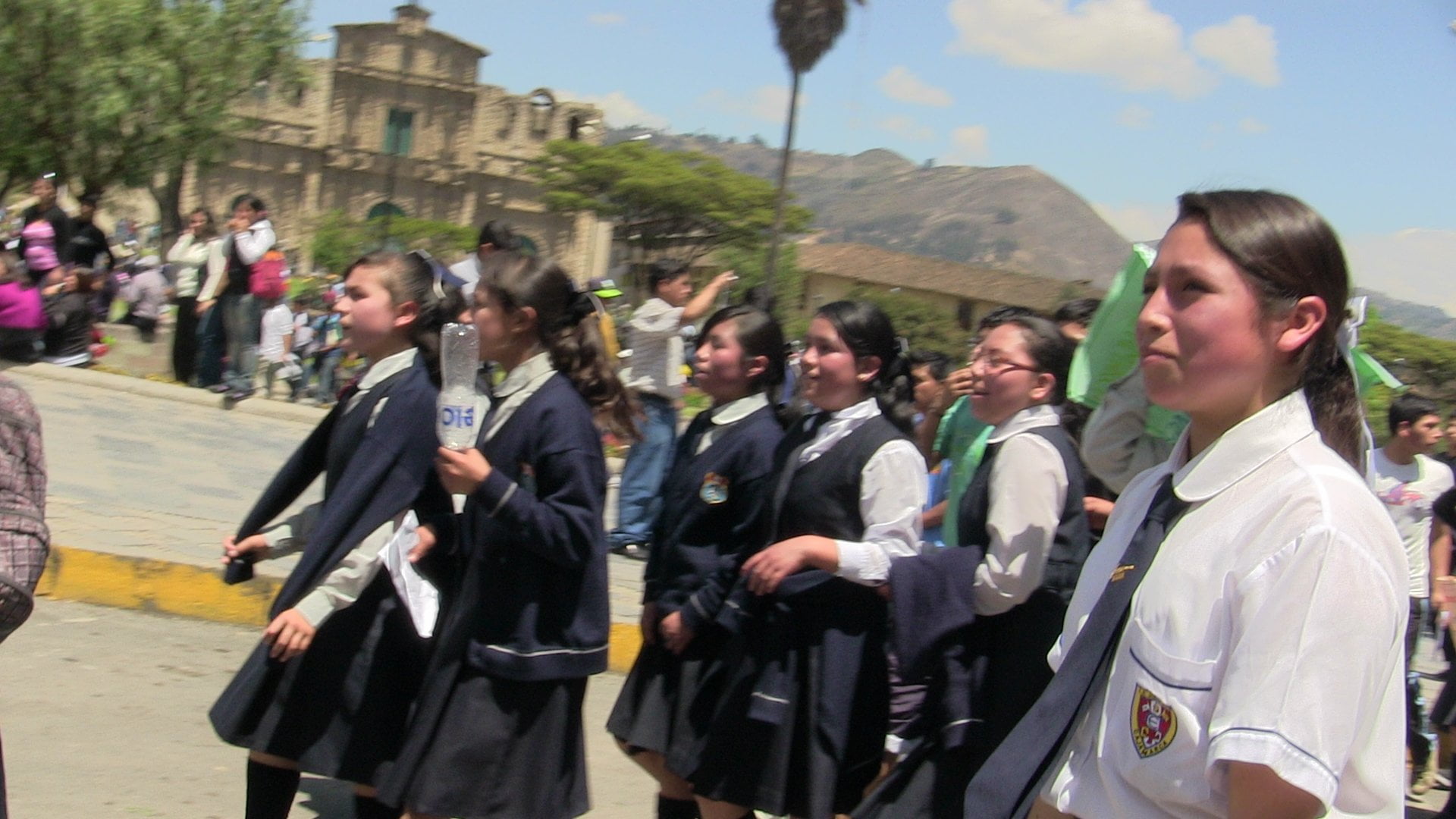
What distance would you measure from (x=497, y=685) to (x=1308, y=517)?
2365mm

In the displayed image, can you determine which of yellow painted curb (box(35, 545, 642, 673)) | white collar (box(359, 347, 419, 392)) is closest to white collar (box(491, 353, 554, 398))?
white collar (box(359, 347, 419, 392))

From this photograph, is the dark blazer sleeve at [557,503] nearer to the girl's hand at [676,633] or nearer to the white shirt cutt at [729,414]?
the girl's hand at [676,633]

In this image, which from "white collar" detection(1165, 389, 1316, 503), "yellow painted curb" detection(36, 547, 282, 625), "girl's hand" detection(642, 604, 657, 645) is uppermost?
"white collar" detection(1165, 389, 1316, 503)

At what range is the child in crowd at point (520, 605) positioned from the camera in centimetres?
350

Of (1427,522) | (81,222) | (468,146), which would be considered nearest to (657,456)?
(1427,522)

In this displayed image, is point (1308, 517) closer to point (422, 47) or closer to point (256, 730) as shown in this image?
point (256, 730)

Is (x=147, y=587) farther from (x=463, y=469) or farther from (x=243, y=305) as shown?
(x=243, y=305)

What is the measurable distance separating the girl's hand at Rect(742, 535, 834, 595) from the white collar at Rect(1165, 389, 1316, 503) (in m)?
1.76

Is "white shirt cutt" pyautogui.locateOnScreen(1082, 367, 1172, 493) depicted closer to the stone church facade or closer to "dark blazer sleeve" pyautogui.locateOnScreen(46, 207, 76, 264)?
"dark blazer sleeve" pyautogui.locateOnScreen(46, 207, 76, 264)

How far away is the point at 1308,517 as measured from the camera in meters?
1.60

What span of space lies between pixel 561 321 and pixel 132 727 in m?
2.42

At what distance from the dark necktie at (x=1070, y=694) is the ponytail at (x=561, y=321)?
2.11m

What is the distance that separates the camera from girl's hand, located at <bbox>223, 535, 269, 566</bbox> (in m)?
3.92

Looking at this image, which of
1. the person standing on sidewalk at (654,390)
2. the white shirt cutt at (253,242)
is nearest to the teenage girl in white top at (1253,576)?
the person standing on sidewalk at (654,390)
